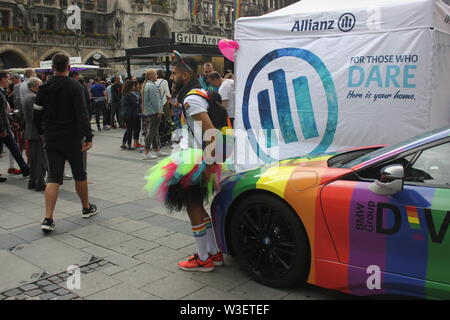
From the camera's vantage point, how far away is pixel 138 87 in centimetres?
1208

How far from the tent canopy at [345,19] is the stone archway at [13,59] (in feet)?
131

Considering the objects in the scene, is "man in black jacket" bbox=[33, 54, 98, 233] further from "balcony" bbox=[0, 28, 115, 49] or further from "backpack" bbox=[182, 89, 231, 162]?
"balcony" bbox=[0, 28, 115, 49]

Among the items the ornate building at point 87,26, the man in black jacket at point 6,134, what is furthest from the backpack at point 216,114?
the ornate building at point 87,26

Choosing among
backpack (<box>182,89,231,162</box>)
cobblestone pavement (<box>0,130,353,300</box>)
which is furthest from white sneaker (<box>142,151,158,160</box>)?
backpack (<box>182,89,231,162</box>)

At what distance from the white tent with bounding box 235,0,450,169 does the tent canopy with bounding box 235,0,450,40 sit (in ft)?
0.04

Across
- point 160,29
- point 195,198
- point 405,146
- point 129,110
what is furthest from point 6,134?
point 160,29

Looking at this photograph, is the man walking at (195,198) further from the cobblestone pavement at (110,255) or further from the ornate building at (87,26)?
the ornate building at (87,26)

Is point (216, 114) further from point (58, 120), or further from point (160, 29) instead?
point (160, 29)

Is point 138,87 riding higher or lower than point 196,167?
higher

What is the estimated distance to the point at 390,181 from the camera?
2834 mm

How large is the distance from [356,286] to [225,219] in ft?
4.04

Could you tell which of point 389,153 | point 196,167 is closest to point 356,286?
point 389,153

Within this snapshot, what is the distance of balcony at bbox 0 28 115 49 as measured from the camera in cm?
4025
